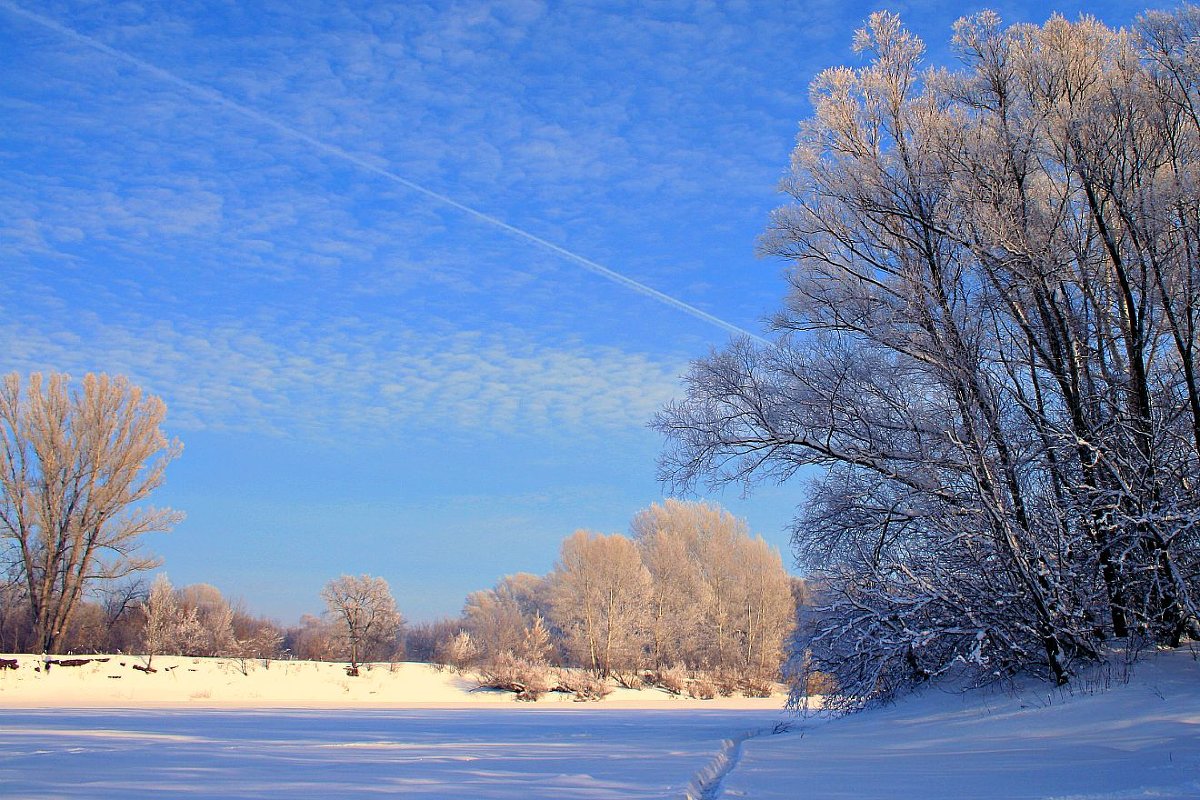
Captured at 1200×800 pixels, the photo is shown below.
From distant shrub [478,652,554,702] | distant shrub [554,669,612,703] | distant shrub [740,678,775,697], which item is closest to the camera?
distant shrub [554,669,612,703]

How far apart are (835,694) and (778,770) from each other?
5421 mm

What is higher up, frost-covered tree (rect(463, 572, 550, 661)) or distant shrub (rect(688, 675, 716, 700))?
frost-covered tree (rect(463, 572, 550, 661))

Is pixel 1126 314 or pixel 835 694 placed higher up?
pixel 1126 314

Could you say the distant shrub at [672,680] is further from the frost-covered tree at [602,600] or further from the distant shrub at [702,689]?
the frost-covered tree at [602,600]

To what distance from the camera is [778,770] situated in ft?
19.5

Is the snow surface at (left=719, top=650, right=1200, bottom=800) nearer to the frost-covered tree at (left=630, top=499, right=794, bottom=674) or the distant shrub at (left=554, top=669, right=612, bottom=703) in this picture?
the distant shrub at (left=554, top=669, right=612, bottom=703)

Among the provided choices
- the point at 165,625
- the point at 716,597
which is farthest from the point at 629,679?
the point at 165,625

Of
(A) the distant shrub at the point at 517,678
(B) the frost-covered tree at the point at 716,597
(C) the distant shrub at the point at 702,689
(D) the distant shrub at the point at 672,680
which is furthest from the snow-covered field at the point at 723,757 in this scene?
(B) the frost-covered tree at the point at 716,597

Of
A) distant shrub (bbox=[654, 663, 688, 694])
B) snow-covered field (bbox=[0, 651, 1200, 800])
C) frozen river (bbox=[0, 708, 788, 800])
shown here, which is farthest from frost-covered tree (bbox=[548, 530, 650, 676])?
snow-covered field (bbox=[0, 651, 1200, 800])

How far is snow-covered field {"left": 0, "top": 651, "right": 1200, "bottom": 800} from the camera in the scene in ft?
15.3

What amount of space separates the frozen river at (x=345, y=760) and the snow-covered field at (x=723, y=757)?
0.07 feet

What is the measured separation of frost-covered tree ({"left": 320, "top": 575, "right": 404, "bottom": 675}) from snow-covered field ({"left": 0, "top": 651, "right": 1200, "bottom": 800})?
84.2 feet

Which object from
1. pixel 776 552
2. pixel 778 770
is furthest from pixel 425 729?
pixel 776 552

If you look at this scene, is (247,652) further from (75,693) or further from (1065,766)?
(1065,766)
